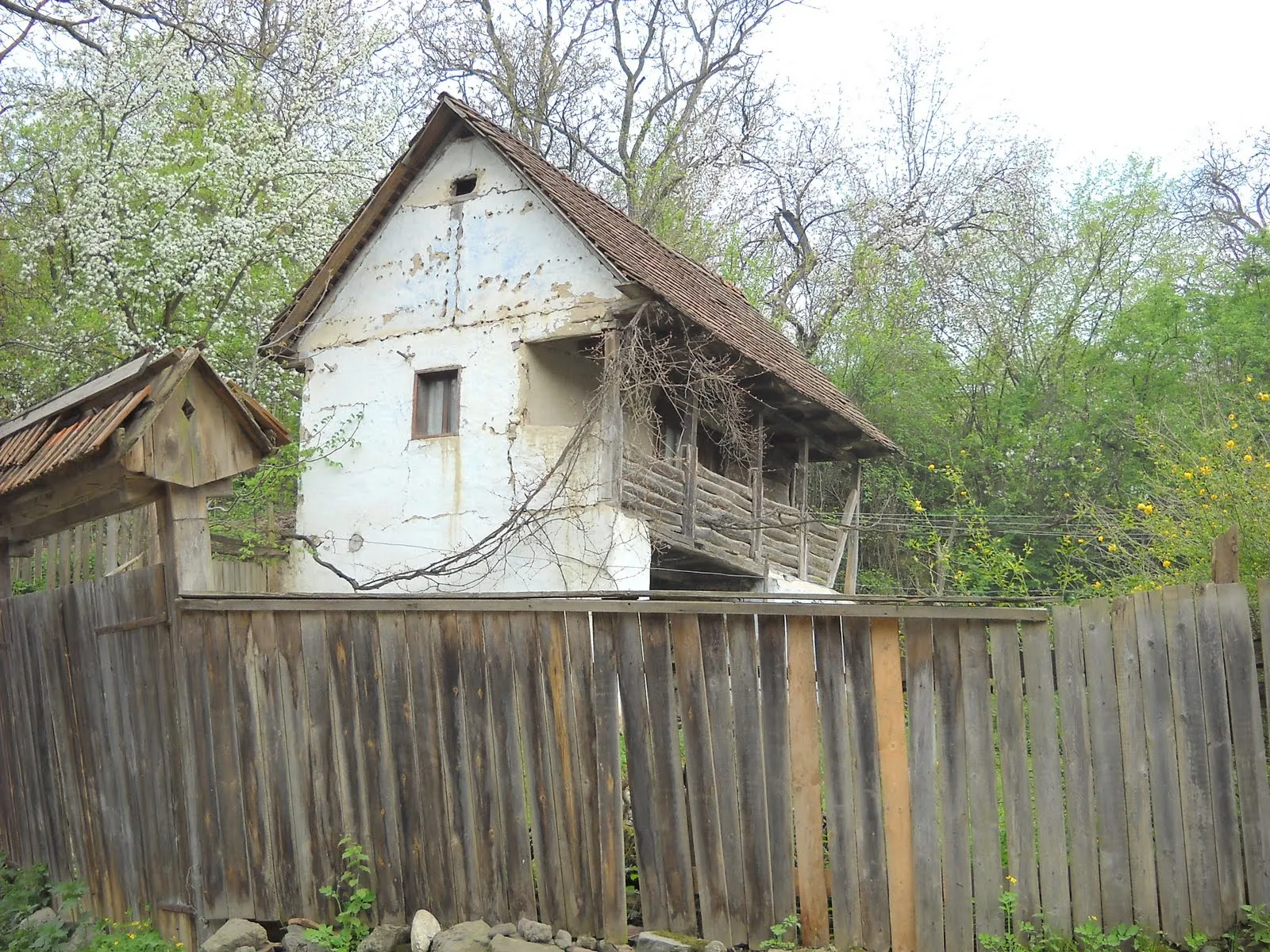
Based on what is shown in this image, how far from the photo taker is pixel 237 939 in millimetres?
5793

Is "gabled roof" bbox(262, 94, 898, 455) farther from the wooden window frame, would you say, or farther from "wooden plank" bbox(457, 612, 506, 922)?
"wooden plank" bbox(457, 612, 506, 922)

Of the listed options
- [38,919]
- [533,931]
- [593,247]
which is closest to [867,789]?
[533,931]

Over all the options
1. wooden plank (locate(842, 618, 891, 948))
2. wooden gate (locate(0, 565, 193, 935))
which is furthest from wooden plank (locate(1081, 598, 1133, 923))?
wooden gate (locate(0, 565, 193, 935))

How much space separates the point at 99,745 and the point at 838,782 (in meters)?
4.59

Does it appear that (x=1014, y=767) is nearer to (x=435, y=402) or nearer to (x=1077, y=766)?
(x=1077, y=766)

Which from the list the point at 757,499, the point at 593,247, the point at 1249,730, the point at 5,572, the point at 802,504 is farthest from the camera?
the point at 802,504

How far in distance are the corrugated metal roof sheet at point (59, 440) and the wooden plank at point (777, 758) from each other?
11.3 feet

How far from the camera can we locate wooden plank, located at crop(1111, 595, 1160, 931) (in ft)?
14.7

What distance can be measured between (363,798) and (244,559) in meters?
8.78

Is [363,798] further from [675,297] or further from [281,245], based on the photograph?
[281,245]

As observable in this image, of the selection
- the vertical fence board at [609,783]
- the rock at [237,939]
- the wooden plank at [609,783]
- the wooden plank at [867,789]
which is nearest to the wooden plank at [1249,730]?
the wooden plank at [867,789]

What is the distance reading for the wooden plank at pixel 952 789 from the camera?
4.70 meters

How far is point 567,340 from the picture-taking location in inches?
510

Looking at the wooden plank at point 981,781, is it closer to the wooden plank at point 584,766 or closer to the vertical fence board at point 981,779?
the vertical fence board at point 981,779
